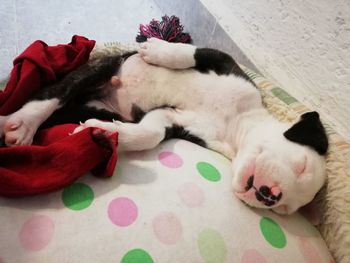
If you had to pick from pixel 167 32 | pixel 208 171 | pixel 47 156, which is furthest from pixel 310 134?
pixel 167 32

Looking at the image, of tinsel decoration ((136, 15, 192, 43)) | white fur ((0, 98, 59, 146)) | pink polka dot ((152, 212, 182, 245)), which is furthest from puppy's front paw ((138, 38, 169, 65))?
tinsel decoration ((136, 15, 192, 43))

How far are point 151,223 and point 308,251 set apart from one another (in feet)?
1.14

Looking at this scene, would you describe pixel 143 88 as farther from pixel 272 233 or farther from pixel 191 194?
pixel 272 233

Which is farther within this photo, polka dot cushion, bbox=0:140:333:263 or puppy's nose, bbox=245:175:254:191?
puppy's nose, bbox=245:175:254:191

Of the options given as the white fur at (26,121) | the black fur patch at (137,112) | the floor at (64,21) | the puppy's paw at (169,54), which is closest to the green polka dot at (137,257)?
the white fur at (26,121)

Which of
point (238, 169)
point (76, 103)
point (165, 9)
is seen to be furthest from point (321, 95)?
point (165, 9)

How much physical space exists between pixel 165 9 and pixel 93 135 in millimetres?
Result: 1603

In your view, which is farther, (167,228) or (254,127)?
(254,127)

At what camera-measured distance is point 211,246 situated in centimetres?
65

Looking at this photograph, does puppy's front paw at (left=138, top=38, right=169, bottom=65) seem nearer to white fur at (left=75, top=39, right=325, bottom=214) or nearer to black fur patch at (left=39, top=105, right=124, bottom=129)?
white fur at (left=75, top=39, right=325, bottom=214)

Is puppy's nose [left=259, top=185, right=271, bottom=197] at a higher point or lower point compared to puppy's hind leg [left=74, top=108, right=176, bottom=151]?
higher

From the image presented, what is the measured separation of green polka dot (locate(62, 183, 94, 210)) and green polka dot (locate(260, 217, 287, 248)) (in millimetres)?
366

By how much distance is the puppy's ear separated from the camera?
844 mm

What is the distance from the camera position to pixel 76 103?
3.46 feet
